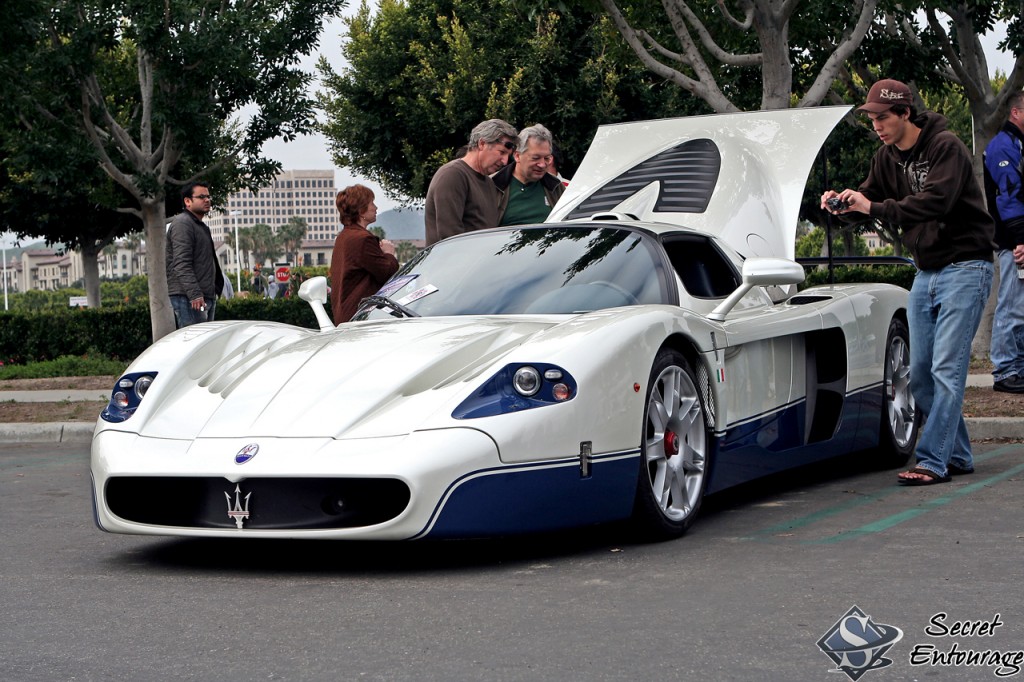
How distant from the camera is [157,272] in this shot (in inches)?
742

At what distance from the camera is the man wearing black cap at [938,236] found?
675cm

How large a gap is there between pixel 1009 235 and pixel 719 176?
3.34 m

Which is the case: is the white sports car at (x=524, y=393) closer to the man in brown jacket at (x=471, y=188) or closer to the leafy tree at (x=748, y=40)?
the man in brown jacket at (x=471, y=188)

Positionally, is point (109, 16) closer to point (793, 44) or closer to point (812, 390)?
point (793, 44)

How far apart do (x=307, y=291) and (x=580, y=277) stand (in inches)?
57.4

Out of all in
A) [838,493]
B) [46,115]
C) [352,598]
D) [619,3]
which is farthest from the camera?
[46,115]

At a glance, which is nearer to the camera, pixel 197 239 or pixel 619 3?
pixel 197 239

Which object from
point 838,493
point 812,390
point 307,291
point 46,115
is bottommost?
point 838,493

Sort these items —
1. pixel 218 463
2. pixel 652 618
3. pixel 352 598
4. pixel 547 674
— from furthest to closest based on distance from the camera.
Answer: pixel 218 463 < pixel 352 598 < pixel 652 618 < pixel 547 674

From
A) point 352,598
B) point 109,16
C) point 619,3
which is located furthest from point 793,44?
point 352,598

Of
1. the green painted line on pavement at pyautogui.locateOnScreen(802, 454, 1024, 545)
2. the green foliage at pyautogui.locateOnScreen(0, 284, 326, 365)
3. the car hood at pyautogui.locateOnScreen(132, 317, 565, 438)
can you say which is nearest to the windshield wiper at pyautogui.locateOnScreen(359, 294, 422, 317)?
the car hood at pyautogui.locateOnScreen(132, 317, 565, 438)

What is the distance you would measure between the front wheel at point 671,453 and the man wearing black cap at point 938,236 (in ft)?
5.32

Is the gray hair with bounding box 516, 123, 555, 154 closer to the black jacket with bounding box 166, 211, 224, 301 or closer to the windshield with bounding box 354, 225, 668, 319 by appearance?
the windshield with bounding box 354, 225, 668, 319

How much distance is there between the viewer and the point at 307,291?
22.6ft
